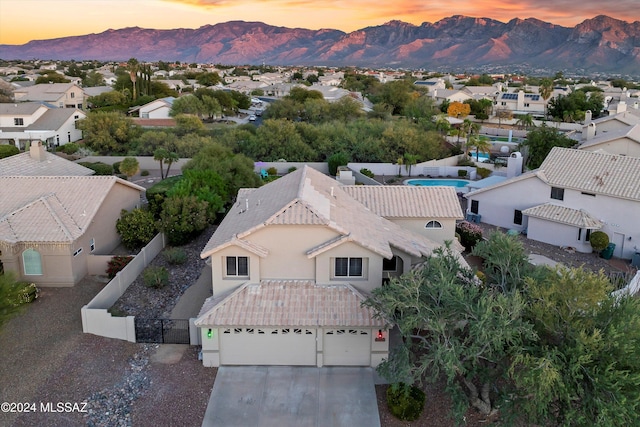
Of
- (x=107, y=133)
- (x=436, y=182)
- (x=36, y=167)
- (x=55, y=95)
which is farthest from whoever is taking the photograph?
(x=55, y=95)

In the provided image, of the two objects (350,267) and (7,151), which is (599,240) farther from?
(7,151)

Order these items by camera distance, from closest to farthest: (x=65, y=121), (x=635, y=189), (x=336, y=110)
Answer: (x=635, y=189) → (x=65, y=121) → (x=336, y=110)

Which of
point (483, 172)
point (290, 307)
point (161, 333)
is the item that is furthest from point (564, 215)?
point (161, 333)

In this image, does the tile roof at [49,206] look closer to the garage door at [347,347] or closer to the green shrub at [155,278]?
the green shrub at [155,278]

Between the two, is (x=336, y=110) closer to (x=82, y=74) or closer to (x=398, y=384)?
(x=398, y=384)

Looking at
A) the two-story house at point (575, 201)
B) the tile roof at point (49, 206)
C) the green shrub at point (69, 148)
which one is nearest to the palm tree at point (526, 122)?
→ the two-story house at point (575, 201)

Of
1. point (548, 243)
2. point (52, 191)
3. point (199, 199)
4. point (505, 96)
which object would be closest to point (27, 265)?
point (52, 191)

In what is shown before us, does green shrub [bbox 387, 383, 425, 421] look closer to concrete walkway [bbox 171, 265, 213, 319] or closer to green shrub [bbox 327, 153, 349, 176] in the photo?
concrete walkway [bbox 171, 265, 213, 319]
